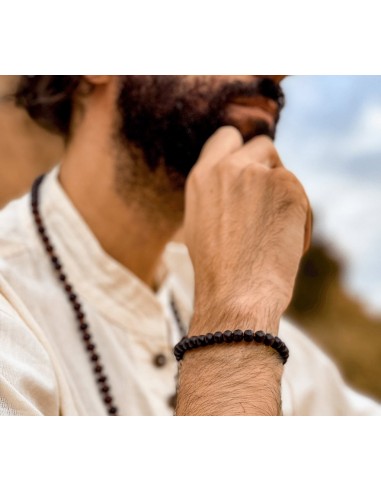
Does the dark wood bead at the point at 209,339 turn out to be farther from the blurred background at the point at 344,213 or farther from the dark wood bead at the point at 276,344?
the blurred background at the point at 344,213

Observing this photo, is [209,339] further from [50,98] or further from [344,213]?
[50,98]

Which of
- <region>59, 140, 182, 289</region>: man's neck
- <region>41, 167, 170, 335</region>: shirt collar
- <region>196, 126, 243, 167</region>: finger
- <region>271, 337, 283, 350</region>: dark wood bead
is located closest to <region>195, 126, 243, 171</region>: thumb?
<region>196, 126, 243, 167</region>: finger

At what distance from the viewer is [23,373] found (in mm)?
721

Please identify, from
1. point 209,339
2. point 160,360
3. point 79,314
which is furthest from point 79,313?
point 209,339

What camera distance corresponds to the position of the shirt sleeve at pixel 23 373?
695 mm

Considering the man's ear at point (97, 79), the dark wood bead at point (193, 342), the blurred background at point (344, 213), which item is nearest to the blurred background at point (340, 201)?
the blurred background at point (344, 213)

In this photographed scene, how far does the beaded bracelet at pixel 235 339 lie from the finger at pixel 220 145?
305 mm

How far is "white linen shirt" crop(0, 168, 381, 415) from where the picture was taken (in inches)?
32.0

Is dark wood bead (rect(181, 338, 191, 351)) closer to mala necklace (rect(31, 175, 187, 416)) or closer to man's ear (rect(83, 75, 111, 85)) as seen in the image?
mala necklace (rect(31, 175, 187, 416))

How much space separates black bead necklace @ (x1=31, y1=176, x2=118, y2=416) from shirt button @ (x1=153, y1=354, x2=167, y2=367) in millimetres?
99
